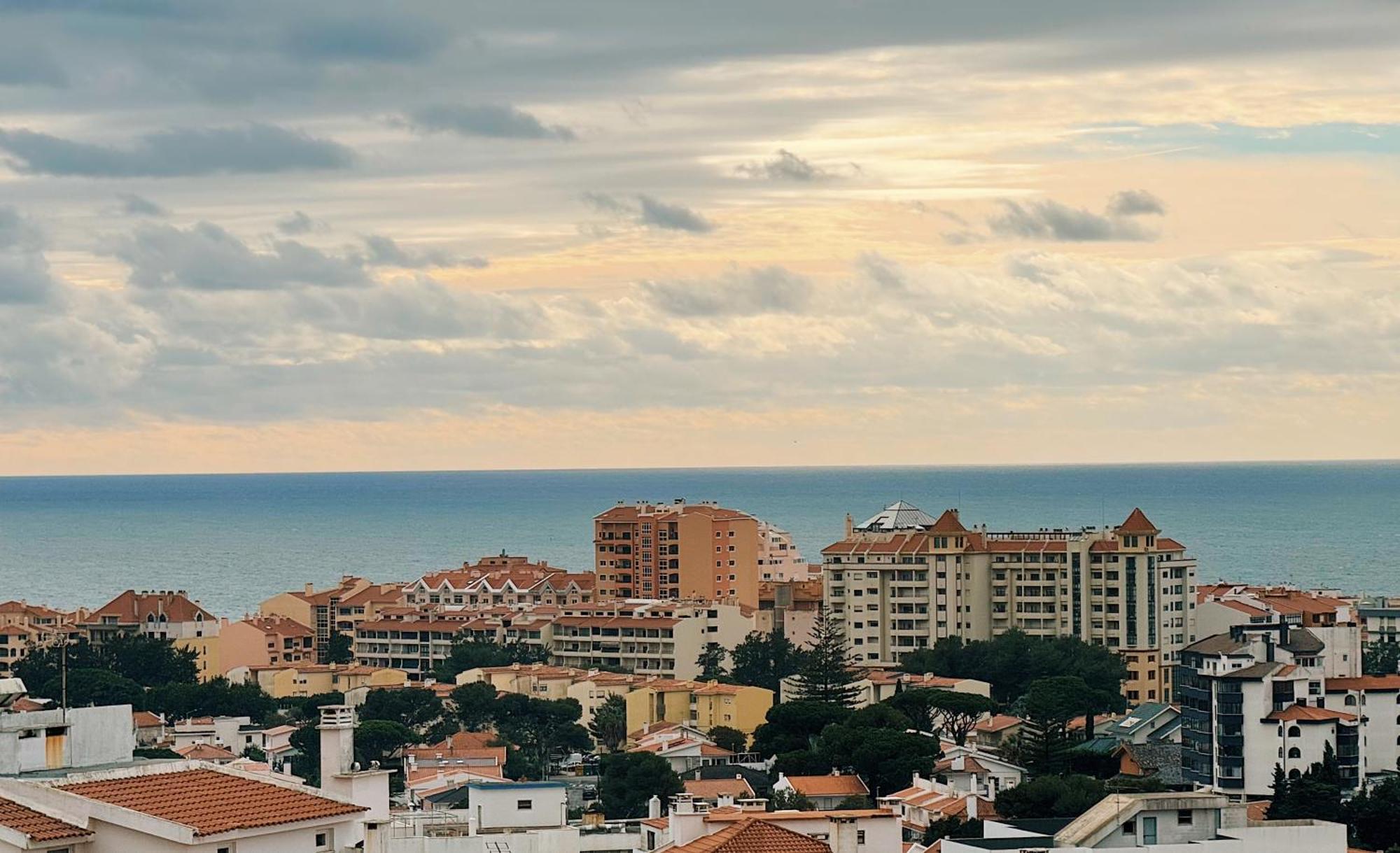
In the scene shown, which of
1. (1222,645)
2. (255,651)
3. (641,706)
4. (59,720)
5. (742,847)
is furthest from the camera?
(255,651)

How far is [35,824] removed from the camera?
1490cm

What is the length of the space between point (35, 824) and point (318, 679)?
68162 millimetres

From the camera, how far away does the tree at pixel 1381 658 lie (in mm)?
77312

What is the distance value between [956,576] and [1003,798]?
150 ft

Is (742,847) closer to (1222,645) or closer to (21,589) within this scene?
(1222,645)

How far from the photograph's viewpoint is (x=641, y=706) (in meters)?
73.6

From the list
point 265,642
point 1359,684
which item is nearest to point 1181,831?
point 1359,684

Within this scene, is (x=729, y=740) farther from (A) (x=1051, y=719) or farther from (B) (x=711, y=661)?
(B) (x=711, y=661)

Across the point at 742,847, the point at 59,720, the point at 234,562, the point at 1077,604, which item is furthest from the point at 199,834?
the point at 234,562

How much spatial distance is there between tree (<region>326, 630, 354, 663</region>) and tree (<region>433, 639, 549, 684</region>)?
596cm

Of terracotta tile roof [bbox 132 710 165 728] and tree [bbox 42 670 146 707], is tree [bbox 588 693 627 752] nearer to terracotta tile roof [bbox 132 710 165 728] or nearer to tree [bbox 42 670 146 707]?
terracotta tile roof [bbox 132 710 165 728]

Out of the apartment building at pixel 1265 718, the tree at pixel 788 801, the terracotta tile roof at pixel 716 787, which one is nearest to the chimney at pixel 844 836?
the tree at pixel 788 801

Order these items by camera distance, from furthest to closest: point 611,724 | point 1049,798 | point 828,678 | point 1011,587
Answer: point 1011,587, point 611,724, point 828,678, point 1049,798

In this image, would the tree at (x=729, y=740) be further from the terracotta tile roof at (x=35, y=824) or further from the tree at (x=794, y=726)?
the terracotta tile roof at (x=35, y=824)
